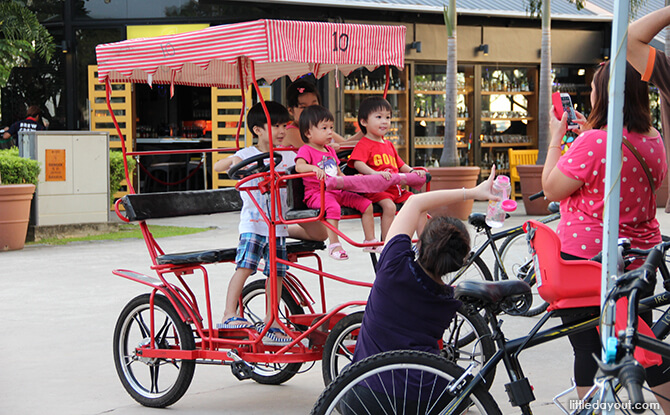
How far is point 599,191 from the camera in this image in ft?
13.8

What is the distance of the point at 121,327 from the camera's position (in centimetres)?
554

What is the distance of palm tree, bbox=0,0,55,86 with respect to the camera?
16.5m

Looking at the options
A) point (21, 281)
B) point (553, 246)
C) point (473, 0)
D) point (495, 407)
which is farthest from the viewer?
point (473, 0)

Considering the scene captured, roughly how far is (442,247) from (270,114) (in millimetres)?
2359

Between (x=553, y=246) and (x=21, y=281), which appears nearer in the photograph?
(x=553, y=246)

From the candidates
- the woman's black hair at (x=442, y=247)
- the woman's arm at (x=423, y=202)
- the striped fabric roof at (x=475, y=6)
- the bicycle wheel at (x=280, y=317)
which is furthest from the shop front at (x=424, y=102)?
the woman's black hair at (x=442, y=247)

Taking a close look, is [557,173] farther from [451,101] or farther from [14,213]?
[451,101]

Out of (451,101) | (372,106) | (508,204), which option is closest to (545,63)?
(451,101)

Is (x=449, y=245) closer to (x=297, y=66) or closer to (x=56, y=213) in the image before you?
(x=297, y=66)

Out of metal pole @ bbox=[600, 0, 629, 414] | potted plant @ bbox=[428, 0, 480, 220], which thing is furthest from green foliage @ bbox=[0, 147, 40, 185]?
metal pole @ bbox=[600, 0, 629, 414]

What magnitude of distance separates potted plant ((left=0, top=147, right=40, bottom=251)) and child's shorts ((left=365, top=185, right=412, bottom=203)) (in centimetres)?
750

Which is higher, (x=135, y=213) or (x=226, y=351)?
(x=135, y=213)

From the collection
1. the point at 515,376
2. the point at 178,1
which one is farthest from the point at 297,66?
the point at 178,1

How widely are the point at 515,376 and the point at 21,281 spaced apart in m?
7.65
